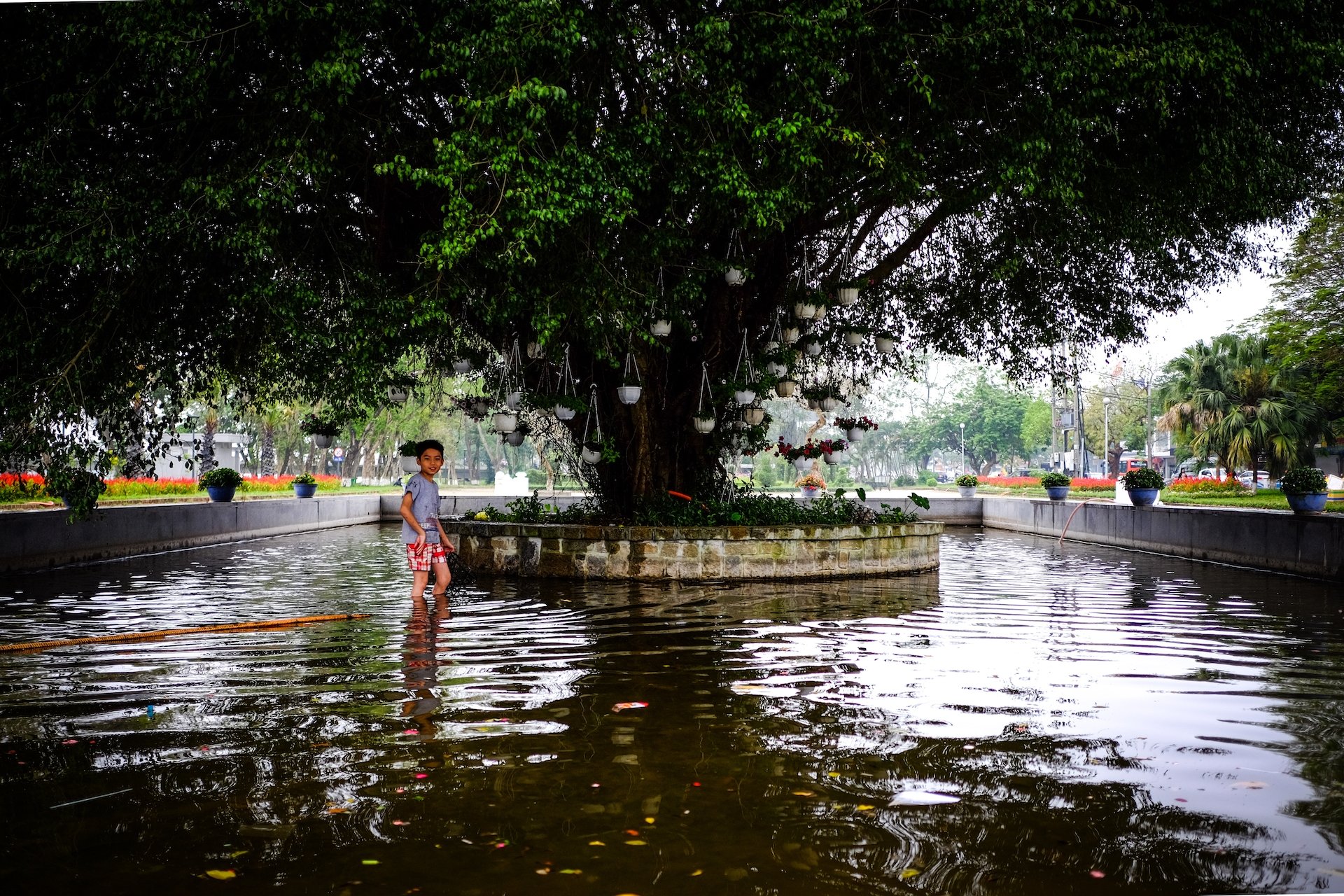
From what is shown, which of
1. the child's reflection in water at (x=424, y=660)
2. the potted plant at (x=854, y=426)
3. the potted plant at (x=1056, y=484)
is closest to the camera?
the child's reflection in water at (x=424, y=660)

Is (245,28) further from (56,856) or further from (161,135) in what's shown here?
(56,856)

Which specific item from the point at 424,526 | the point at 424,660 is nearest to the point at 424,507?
the point at 424,526

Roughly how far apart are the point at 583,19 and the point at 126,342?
6038 millimetres

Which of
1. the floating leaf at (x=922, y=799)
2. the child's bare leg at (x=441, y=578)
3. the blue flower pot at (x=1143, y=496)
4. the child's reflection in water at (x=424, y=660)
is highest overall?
the blue flower pot at (x=1143, y=496)

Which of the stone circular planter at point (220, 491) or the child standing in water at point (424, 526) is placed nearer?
the child standing in water at point (424, 526)

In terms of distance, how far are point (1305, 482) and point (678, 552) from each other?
11858 mm

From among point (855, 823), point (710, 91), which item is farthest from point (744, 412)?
point (855, 823)

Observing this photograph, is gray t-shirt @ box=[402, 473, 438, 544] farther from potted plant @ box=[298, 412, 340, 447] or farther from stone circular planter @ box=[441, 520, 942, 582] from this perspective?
potted plant @ box=[298, 412, 340, 447]

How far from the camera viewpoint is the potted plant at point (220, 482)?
2345 centimetres

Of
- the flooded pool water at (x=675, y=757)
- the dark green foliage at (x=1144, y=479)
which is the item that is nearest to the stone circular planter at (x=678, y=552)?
the flooded pool water at (x=675, y=757)

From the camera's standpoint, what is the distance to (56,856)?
357 cm

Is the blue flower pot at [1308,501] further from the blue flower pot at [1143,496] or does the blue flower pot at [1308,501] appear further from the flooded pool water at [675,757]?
the flooded pool water at [675,757]

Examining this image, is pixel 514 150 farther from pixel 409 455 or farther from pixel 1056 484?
pixel 1056 484

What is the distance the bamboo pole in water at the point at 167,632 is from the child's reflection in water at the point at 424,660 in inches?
28.1
